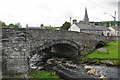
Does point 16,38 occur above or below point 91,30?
below

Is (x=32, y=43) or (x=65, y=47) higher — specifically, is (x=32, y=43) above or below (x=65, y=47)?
above

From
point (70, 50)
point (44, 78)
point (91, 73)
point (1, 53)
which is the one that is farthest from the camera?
point (70, 50)

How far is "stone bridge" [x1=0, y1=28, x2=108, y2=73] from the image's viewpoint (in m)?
11.1

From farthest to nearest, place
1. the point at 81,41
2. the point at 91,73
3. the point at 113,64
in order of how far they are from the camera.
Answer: the point at 81,41 < the point at 113,64 < the point at 91,73

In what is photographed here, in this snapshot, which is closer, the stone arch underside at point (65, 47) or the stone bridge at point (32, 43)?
the stone bridge at point (32, 43)

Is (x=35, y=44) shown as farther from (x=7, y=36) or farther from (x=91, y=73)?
(x=91, y=73)

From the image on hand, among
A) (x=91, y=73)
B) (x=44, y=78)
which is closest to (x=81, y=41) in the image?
(x=91, y=73)

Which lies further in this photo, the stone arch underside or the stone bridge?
the stone arch underside

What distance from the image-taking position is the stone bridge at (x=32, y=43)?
36.5 feet

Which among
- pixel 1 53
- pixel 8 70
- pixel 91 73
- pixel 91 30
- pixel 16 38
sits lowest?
pixel 91 73

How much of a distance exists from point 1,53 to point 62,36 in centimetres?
1382

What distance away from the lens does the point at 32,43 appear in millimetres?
17234

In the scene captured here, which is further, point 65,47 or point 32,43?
point 65,47

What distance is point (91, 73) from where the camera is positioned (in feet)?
56.2
